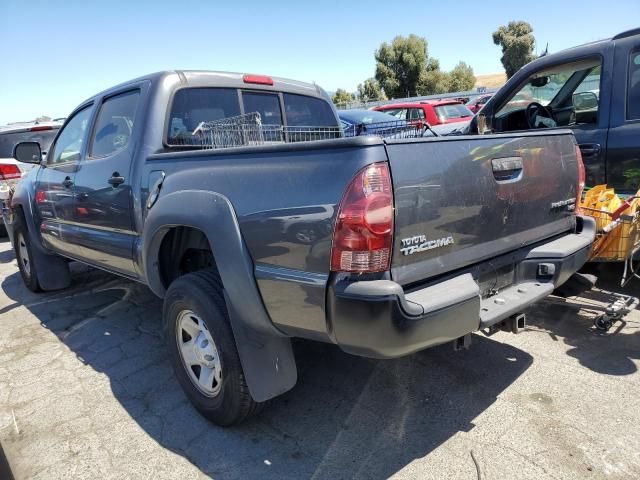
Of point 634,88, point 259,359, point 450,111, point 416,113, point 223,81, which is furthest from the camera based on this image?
point 450,111

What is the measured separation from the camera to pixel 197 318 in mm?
2680

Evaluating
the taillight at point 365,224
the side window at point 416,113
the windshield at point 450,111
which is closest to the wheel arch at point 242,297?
the taillight at point 365,224

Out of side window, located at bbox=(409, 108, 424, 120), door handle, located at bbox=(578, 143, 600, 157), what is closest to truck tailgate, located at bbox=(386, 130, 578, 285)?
door handle, located at bbox=(578, 143, 600, 157)

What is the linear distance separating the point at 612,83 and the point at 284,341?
11.3 feet

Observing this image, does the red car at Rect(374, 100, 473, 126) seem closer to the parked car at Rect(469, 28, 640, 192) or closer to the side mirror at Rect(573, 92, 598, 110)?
the parked car at Rect(469, 28, 640, 192)

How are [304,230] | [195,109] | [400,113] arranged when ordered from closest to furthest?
[304,230]
[195,109]
[400,113]

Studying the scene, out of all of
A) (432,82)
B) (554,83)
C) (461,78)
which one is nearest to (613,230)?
(554,83)

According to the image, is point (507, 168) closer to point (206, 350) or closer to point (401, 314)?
point (401, 314)

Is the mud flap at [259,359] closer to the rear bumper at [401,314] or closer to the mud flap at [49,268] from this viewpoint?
the rear bumper at [401,314]

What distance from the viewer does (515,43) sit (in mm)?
48625

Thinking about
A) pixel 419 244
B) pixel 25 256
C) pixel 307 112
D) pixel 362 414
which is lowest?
pixel 362 414

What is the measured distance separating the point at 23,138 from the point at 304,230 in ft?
26.4

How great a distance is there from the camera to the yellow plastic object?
327 cm

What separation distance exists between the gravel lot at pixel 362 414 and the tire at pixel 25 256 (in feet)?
4.80
